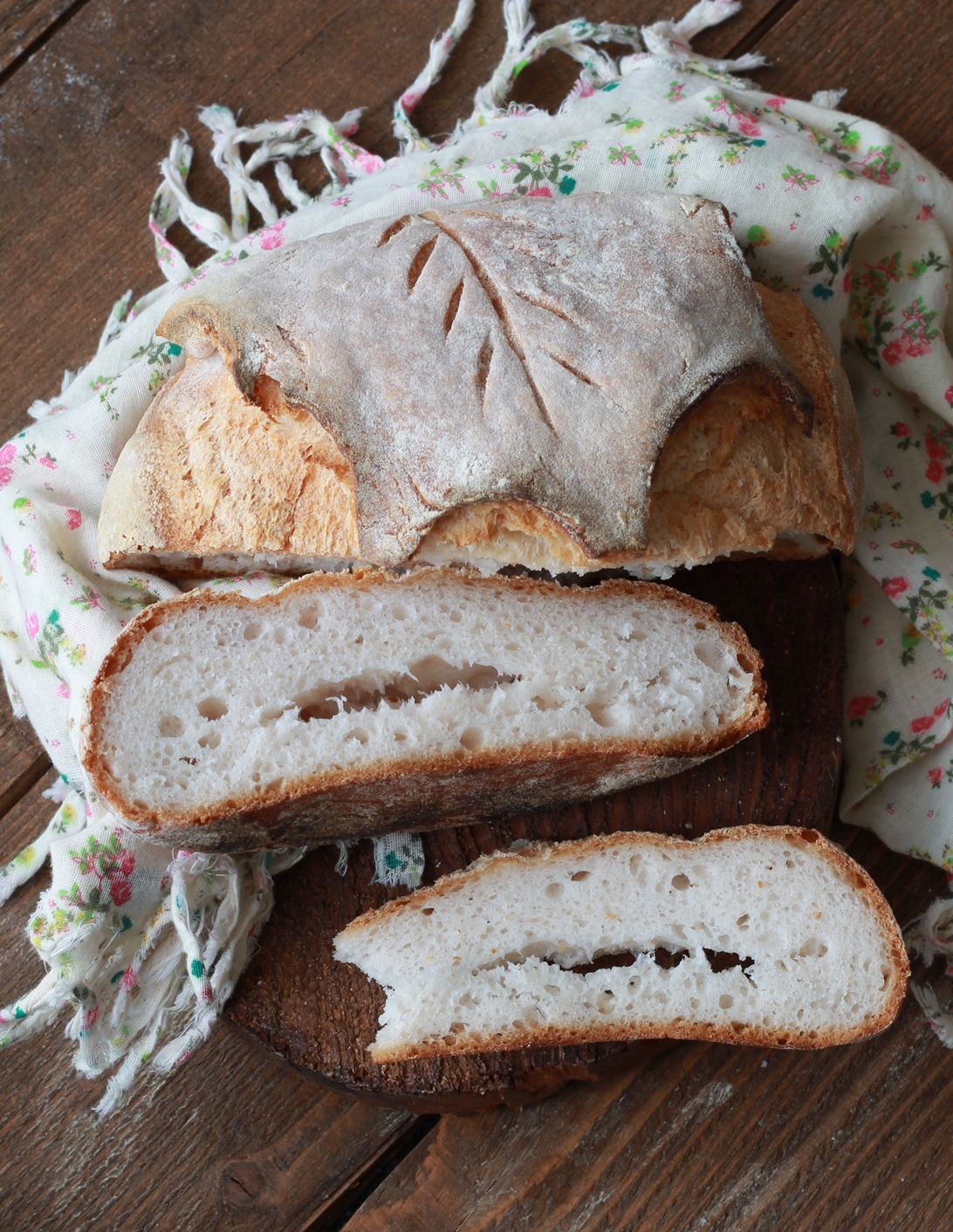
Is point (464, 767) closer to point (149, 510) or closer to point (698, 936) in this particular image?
point (698, 936)

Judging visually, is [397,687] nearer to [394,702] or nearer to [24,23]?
[394,702]

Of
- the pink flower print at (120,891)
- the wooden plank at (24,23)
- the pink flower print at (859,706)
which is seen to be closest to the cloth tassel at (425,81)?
the wooden plank at (24,23)

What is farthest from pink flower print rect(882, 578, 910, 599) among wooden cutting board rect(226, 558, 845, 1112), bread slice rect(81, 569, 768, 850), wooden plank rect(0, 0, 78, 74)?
wooden plank rect(0, 0, 78, 74)

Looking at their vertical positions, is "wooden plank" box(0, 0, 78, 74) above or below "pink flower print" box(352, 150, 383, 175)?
above

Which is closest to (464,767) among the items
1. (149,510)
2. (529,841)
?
(529,841)

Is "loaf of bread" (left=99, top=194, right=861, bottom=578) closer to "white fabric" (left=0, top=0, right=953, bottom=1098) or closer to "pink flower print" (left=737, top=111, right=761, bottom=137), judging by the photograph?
"white fabric" (left=0, top=0, right=953, bottom=1098)

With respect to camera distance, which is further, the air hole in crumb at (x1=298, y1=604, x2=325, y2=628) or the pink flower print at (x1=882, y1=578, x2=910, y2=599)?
the pink flower print at (x1=882, y1=578, x2=910, y2=599)
